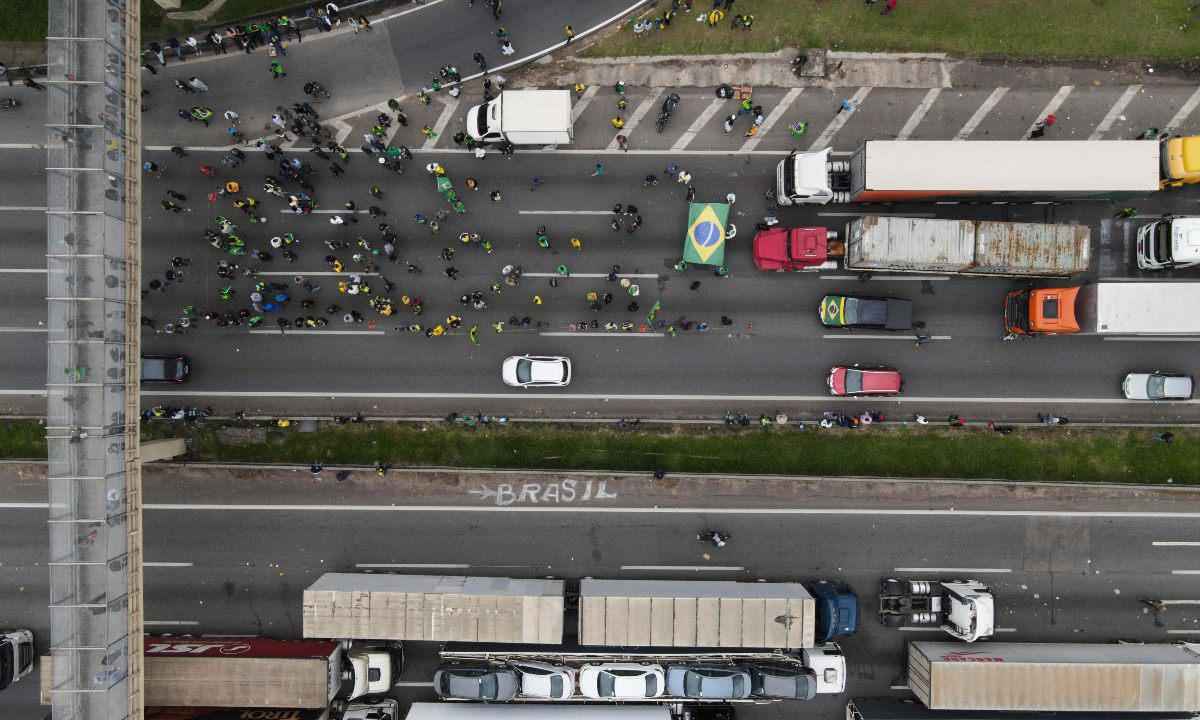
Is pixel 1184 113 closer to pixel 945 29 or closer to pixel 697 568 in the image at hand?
pixel 945 29

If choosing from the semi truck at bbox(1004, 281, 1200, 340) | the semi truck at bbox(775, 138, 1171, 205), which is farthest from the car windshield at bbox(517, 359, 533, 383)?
the semi truck at bbox(1004, 281, 1200, 340)

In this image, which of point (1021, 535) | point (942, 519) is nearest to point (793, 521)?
point (942, 519)

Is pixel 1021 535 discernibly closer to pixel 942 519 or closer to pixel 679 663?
pixel 942 519

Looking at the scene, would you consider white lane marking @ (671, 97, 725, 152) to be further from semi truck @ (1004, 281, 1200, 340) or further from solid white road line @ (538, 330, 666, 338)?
semi truck @ (1004, 281, 1200, 340)

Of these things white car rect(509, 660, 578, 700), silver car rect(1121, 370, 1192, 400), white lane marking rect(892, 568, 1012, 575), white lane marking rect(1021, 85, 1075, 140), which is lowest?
white car rect(509, 660, 578, 700)

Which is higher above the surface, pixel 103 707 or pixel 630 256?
pixel 630 256

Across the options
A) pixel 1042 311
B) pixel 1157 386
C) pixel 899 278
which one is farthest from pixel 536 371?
pixel 1157 386

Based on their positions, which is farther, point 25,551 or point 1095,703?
point 25,551

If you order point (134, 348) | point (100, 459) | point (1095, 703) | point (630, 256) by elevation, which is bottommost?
point (1095, 703)
